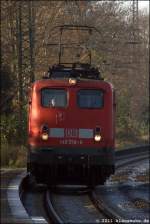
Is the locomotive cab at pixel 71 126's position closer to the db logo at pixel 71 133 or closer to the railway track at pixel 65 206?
the db logo at pixel 71 133

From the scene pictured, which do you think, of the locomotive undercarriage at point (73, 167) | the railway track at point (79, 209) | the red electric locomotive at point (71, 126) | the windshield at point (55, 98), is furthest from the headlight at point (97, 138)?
the railway track at point (79, 209)

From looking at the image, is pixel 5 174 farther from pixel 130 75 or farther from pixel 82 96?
pixel 130 75

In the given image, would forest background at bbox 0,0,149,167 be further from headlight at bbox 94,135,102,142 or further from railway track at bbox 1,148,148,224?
headlight at bbox 94,135,102,142

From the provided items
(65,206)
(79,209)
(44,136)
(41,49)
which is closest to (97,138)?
(44,136)

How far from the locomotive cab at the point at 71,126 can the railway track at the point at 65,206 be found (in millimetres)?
737

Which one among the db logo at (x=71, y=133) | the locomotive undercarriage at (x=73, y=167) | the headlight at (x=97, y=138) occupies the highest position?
the db logo at (x=71, y=133)

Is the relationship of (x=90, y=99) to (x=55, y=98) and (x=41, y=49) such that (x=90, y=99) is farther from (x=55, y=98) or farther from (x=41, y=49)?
(x=41, y=49)

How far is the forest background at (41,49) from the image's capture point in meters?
29.6

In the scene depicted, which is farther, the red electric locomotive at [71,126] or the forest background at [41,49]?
the forest background at [41,49]

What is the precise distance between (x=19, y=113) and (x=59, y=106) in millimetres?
12943

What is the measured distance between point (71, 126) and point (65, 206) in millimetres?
2254

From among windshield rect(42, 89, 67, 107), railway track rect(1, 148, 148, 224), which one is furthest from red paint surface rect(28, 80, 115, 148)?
railway track rect(1, 148, 148, 224)

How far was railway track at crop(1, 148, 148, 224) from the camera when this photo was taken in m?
13.6

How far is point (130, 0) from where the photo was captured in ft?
165
